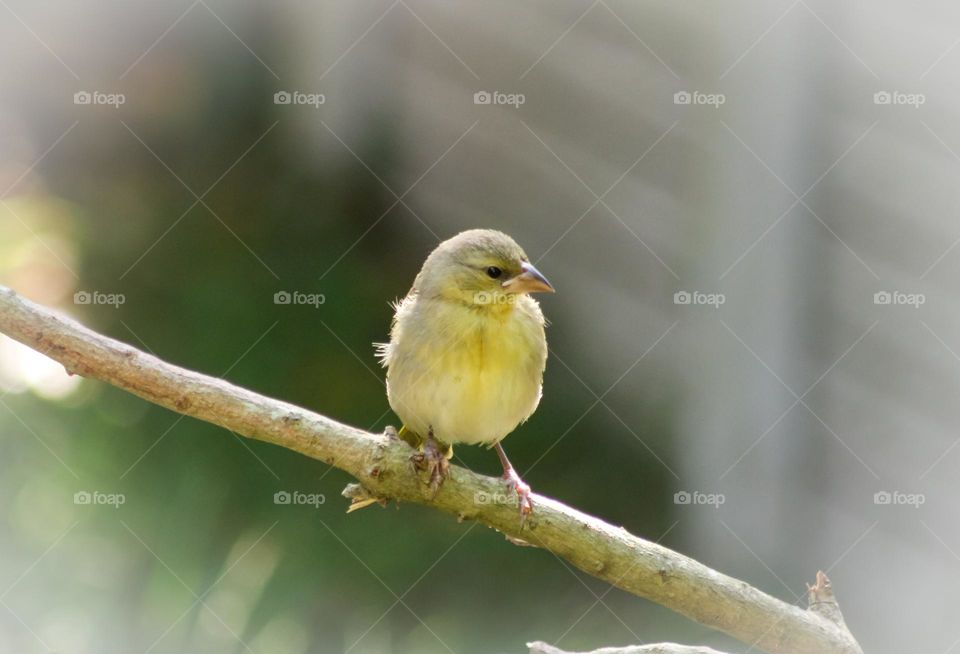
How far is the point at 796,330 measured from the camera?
3822mm

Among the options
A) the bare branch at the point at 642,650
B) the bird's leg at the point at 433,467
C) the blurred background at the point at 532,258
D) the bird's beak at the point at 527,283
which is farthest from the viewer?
the blurred background at the point at 532,258

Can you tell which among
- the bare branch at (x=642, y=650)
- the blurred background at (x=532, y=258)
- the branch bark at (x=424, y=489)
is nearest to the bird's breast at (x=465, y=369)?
the branch bark at (x=424, y=489)

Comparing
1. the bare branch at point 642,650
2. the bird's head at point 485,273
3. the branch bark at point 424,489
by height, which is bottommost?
the bare branch at point 642,650

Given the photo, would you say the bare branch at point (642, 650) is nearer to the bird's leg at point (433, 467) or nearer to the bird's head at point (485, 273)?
the bird's leg at point (433, 467)

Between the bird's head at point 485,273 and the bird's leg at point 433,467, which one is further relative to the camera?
the bird's head at point 485,273

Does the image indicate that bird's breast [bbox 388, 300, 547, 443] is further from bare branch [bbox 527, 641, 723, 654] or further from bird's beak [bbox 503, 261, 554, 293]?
bare branch [bbox 527, 641, 723, 654]

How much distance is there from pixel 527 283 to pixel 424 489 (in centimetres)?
65

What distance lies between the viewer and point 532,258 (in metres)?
3.57

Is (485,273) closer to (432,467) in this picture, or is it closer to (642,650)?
(432,467)

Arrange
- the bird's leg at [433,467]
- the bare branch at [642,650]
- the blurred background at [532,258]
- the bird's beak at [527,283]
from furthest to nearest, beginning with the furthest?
1. the blurred background at [532,258]
2. the bird's beak at [527,283]
3. the bird's leg at [433,467]
4. the bare branch at [642,650]

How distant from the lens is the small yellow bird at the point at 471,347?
2.36m

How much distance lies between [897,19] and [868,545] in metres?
2.12

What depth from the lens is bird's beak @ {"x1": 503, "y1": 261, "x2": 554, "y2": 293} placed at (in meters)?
2.36

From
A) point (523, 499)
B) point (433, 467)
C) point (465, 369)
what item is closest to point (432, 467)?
point (433, 467)
